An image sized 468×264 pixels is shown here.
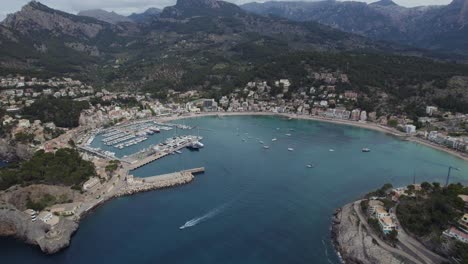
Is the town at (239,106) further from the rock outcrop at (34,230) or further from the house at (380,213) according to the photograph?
the house at (380,213)

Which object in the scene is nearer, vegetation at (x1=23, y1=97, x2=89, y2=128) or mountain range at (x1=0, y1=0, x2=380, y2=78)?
vegetation at (x1=23, y1=97, x2=89, y2=128)

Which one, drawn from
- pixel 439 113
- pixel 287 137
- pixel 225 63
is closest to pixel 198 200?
pixel 287 137

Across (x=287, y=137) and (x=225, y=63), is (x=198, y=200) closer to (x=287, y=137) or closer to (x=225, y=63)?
(x=287, y=137)

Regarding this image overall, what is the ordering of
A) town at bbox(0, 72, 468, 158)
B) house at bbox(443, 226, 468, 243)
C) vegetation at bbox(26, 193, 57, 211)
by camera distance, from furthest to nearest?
town at bbox(0, 72, 468, 158), vegetation at bbox(26, 193, 57, 211), house at bbox(443, 226, 468, 243)

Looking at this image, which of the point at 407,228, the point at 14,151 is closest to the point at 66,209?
the point at 14,151

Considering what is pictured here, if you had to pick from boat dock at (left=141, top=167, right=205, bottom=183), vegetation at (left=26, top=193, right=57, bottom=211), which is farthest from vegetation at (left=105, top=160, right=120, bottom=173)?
vegetation at (left=26, top=193, right=57, bottom=211)

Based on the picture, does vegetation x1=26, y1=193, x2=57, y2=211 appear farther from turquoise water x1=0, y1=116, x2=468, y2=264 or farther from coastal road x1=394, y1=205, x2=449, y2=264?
coastal road x1=394, y1=205, x2=449, y2=264

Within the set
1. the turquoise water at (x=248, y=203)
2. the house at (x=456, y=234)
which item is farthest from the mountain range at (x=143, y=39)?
the house at (x=456, y=234)
